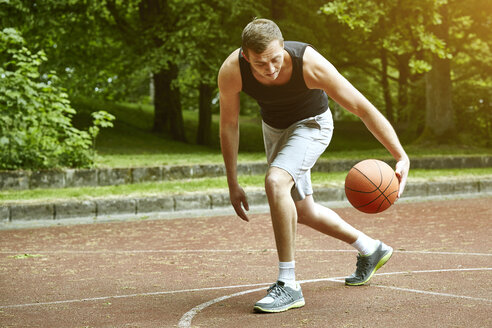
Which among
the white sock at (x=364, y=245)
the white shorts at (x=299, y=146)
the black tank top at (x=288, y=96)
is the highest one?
the black tank top at (x=288, y=96)

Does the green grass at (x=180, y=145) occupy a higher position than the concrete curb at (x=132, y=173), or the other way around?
the green grass at (x=180, y=145)

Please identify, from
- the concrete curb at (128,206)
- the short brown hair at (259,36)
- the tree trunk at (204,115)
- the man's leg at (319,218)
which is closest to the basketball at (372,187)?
the man's leg at (319,218)

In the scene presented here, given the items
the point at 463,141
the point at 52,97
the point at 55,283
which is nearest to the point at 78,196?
the point at 52,97

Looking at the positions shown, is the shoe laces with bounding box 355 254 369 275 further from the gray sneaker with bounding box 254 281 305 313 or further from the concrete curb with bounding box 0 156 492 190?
the concrete curb with bounding box 0 156 492 190

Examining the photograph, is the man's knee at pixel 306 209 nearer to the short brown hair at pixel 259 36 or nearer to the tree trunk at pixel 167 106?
the short brown hair at pixel 259 36

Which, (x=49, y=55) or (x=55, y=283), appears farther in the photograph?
(x=49, y=55)

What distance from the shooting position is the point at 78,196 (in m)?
10.8

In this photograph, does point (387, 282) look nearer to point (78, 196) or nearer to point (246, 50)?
point (246, 50)

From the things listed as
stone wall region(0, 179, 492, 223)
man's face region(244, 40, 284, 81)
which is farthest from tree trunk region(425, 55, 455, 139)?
man's face region(244, 40, 284, 81)

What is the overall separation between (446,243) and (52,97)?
8.39 metres

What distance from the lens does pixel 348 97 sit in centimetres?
460

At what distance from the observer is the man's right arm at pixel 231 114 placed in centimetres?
474

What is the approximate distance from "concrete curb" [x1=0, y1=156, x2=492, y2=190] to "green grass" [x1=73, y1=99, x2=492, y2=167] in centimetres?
63

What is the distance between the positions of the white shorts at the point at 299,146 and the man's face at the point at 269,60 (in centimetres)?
61
